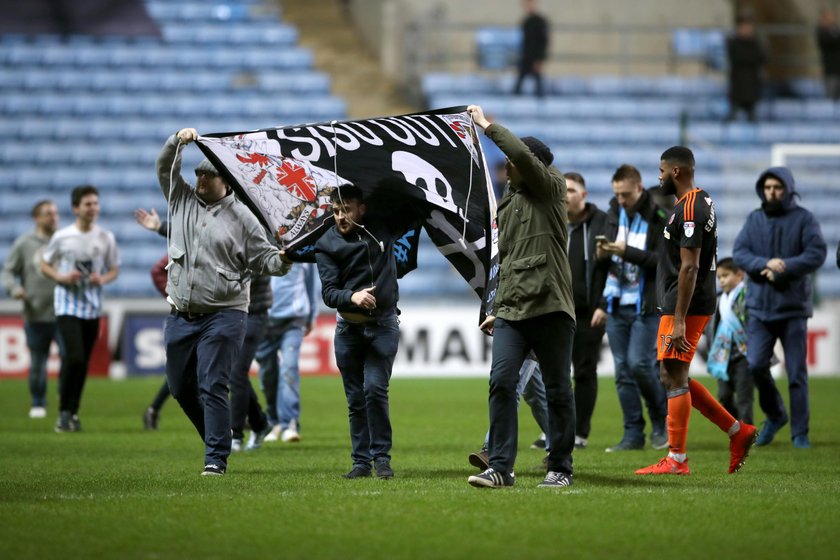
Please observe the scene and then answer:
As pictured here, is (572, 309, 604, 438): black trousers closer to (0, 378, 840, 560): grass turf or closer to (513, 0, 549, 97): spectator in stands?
(0, 378, 840, 560): grass turf

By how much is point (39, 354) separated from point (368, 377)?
7.58m

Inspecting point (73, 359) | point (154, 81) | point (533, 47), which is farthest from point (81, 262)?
point (533, 47)

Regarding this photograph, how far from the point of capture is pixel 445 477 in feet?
29.7

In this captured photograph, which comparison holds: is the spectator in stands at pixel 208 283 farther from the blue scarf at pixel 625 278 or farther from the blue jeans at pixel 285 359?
the blue scarf at pixel 625 278

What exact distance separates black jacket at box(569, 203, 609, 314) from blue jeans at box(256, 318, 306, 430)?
2616 millimetres

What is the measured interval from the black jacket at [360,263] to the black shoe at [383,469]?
987mm

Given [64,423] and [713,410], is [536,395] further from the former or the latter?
[64,423]

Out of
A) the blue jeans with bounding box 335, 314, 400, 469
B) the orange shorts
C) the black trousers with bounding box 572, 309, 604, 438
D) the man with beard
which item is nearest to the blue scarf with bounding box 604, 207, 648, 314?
the black trousers with bounding box 572, 309, 604, 438

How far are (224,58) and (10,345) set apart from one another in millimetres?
8740

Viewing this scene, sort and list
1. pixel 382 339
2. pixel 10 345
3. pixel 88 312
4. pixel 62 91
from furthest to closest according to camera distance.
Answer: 1. pixel 62 91
2. pixel 10 345
3. pixel 88 312
4. pixel 382 339

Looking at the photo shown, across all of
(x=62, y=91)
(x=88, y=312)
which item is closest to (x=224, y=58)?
(x=62, y=91)

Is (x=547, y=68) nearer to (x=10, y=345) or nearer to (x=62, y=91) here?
(x=62, y=91)

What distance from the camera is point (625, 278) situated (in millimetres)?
11352

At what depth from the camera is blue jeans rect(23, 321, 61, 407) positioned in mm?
15055
